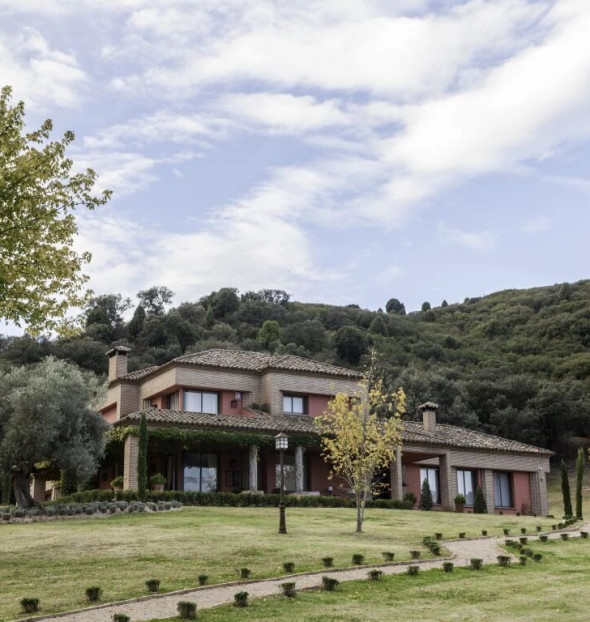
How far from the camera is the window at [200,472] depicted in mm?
40469

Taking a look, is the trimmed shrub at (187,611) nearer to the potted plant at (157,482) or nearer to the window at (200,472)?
the potted plant at (157,482)

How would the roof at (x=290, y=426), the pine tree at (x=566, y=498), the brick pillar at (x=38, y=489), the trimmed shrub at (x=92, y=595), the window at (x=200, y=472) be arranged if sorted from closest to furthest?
the trimmed shrub at (x=92, y=595) < the pine tree at (x=566, y=498) < the roof at (x=290, y=426) < the window at (x=200, y=472) < the brick pillar at (x=38, y=489)

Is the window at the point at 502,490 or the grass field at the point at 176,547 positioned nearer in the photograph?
the grass field at the point at 176,547

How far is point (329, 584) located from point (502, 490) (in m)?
33.7

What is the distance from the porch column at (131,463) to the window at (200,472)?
4413mm

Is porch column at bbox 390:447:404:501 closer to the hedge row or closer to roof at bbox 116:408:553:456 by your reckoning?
roof at bbox 116:408:553:456

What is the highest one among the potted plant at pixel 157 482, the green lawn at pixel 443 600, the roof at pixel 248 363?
the roof at pixel 248 363

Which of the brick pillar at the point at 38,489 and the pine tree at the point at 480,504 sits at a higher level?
the brick pillar at the point at 38,489

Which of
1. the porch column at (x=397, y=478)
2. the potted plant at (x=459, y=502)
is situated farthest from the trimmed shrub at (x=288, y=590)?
the potted plant at (x=459, y=502)

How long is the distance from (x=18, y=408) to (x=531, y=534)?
19.0 meters

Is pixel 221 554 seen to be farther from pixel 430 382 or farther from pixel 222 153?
pixel 430 382

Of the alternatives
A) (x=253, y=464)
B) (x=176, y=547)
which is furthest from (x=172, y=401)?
(x=176, y=547)

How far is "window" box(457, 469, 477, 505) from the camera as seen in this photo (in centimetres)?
4612

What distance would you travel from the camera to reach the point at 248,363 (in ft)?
151
